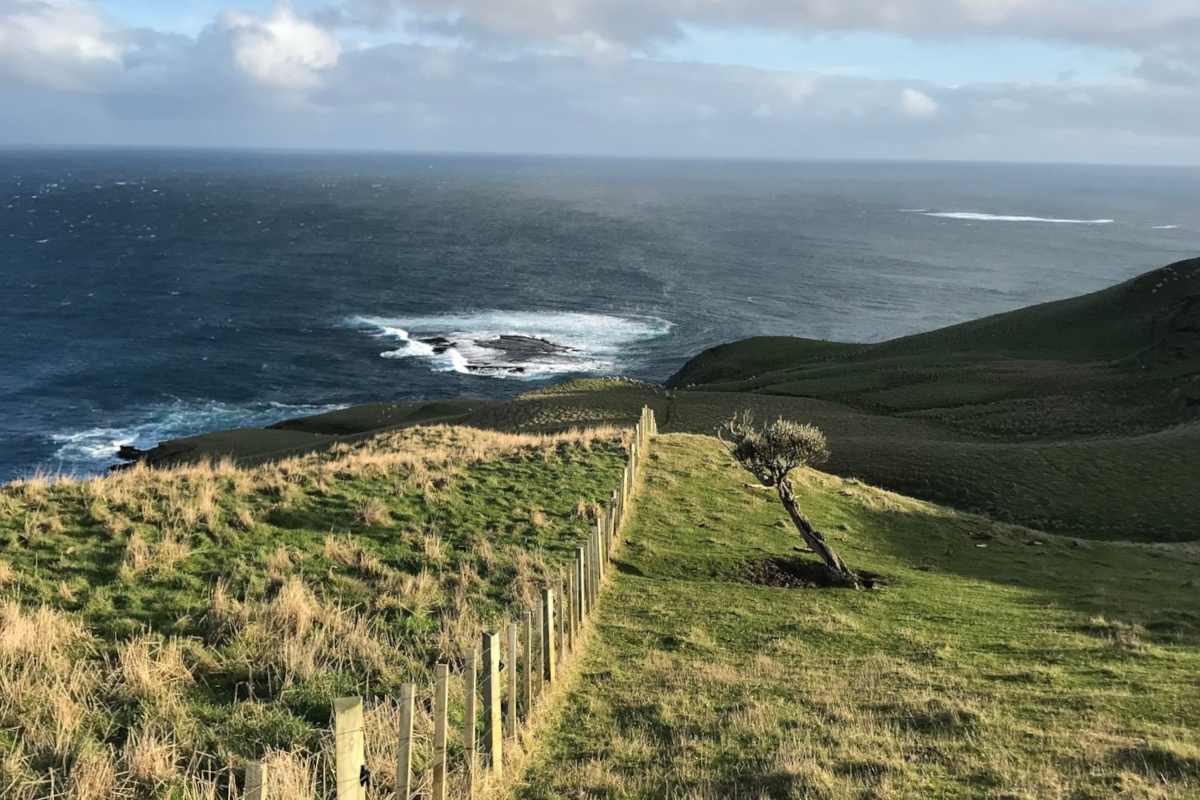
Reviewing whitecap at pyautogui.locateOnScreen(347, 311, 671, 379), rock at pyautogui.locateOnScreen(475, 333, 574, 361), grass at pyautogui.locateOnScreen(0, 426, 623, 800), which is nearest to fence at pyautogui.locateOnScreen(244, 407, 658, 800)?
grass at pyautogui.locateOnScreen(0, 426, 623, 800)

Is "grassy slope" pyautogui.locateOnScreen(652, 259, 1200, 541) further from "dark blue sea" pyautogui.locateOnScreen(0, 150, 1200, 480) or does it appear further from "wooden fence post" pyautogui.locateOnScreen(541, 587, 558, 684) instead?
"dark blue sea" pyautogui.locateOnScreen(0, 150, 1200, 480)

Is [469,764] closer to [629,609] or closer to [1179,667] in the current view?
[629,609]

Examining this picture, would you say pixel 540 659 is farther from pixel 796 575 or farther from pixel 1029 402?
pixel 1029 402

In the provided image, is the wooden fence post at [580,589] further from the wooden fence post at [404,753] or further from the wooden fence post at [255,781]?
the wooden fence post at [255,781]

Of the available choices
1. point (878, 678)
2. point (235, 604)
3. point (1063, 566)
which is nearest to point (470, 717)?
point (235, 604)

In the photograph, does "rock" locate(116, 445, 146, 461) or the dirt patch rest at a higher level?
the dirt patch

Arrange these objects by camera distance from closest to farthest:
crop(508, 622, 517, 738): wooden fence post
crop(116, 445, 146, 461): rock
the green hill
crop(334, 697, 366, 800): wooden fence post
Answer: crop(334, 697, 366, 800): wooden fence post → crop(508, 622, 517, 738): wooden fence post → the green hill → crop(116, 445, 146, 461): rock

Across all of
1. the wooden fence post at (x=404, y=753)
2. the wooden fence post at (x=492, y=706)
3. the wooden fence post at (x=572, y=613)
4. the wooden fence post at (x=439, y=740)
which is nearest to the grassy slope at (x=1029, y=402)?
the wooden fence post at (x=572, y=613)
